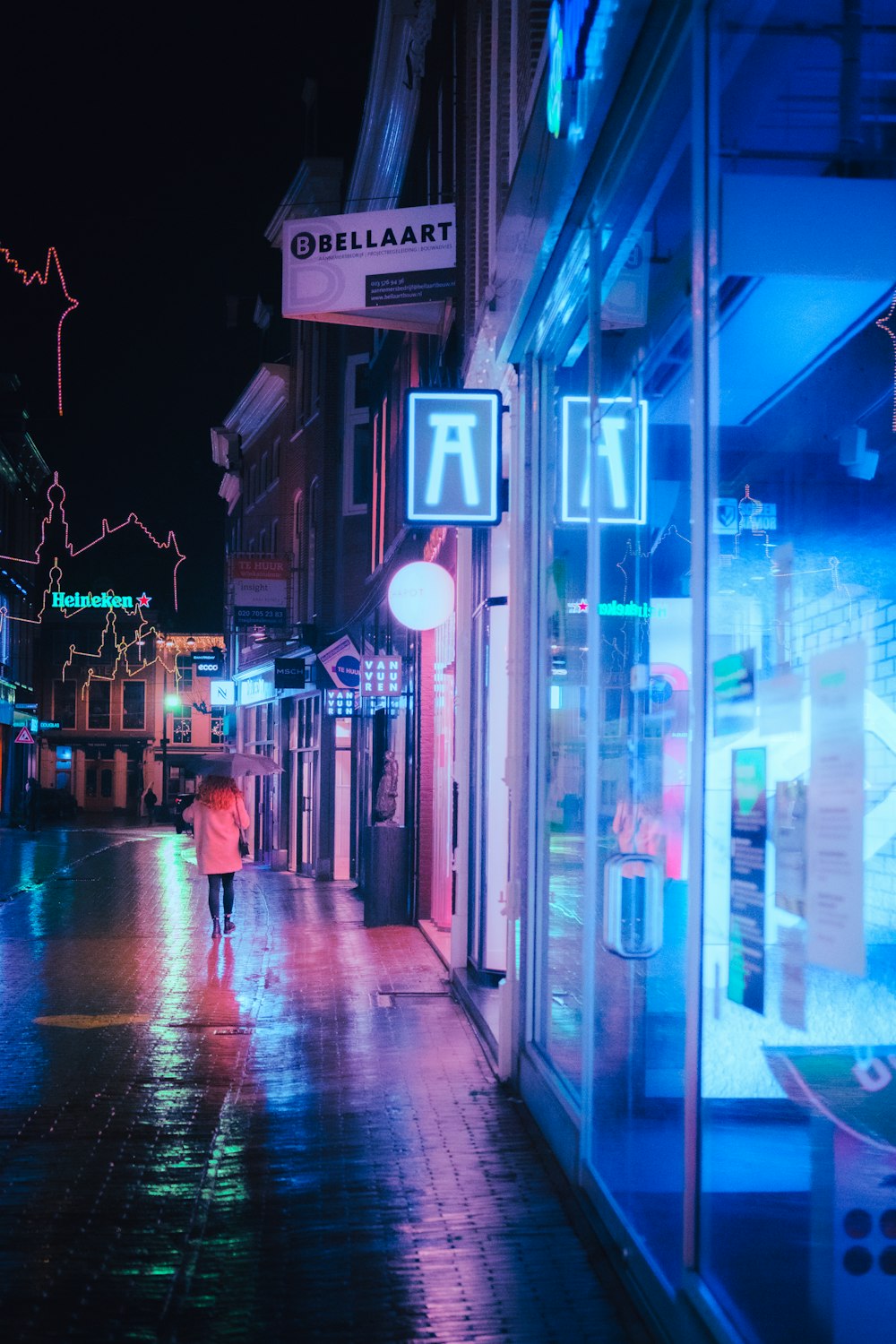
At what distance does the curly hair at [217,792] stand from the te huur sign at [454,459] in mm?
5933

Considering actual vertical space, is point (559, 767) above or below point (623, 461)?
below

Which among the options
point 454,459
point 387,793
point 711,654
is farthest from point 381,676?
point 711,654

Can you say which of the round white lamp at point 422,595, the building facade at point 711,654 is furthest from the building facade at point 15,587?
the building facade at point 711,654

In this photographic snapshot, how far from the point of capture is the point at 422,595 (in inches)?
525

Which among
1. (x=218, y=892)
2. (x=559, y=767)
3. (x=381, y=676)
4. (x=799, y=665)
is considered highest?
(x=381, y=676)

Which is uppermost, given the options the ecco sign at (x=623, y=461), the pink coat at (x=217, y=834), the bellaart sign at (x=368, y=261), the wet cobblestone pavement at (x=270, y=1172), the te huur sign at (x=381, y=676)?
the bellaart sign at (x=368, y=261)

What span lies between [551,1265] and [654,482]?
10.2ft

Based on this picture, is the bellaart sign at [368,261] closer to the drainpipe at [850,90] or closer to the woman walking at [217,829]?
the woman walking at [217,829]

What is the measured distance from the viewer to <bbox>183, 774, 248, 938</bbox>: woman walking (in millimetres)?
14727

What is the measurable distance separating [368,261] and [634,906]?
9.16m

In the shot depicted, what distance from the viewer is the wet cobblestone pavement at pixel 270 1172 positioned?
4562 mm

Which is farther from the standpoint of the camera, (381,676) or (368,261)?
(381,676)

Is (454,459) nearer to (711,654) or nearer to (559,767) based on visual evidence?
(559,767)

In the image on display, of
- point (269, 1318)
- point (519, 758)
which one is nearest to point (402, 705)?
point (519, 758)
